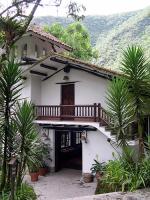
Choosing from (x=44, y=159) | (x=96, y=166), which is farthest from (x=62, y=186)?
(x=44, y=159)

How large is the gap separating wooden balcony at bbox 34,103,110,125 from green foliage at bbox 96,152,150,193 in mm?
5335

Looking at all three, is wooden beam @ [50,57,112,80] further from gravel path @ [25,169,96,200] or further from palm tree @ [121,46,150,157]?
palm tree @ [121,46,150,157]

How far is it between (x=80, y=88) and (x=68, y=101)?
112 centimetres

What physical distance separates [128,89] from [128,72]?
544 millimetres

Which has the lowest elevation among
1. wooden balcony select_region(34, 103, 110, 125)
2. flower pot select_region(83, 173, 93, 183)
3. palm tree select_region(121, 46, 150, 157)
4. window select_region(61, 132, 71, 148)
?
flower pot select_region(83, 173, 93, 183)

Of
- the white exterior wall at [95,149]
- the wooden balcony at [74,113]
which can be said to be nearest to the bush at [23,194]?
the wooden balcony at [74,113]

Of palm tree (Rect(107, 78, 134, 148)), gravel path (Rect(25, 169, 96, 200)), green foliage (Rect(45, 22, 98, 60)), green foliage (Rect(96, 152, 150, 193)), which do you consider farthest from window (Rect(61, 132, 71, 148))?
palm tree (Rect(107, 78, 134, 148))

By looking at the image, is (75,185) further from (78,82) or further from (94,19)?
(94,19)

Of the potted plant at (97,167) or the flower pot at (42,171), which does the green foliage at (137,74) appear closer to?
the potted plant at (97,167)

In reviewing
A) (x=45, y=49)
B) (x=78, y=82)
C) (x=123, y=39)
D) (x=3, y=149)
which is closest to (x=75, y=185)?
(x=78, y=82)

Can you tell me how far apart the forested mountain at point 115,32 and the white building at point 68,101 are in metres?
27.3

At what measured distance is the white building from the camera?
16.1 metres

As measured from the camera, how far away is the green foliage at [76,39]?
1121 inches

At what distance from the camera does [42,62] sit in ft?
57.4
